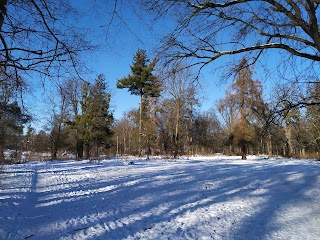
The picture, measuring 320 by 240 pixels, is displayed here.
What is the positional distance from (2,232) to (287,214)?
5398 mm

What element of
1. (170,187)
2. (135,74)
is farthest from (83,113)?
(170,187)

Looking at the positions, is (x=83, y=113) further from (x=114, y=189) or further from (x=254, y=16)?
(x=254, y=16)

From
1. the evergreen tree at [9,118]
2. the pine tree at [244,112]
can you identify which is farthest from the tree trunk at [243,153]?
the evergreen tree at [9,118]

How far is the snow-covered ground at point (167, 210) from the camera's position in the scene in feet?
15.0

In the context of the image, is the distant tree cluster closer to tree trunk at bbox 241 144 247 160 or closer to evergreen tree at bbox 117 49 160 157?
evergreen tree at bbox 117 49 160 157

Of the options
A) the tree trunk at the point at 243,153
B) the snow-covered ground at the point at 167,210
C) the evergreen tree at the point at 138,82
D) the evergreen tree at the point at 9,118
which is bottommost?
the snow-covered ground at the point at 167,210

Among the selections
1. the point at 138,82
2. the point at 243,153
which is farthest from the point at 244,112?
the point at 138,82

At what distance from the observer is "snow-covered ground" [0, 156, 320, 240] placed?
457 cm

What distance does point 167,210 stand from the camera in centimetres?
592

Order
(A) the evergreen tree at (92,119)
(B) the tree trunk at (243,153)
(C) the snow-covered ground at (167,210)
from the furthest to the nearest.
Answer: (A) the evergreen tree at (92,119), (B) the tree trunk at (243,153), (C) the snow-covered ground at (167,210)

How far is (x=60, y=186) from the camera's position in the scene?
9359 millimetres

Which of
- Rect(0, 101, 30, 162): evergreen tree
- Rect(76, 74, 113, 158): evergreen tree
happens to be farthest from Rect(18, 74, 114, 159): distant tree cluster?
Rect(0, 101, 30, 162): evergreen tree

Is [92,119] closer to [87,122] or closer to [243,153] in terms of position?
[87,122]

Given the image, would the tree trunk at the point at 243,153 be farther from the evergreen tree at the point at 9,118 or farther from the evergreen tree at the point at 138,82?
the evergreen tree at the point at 9,118
